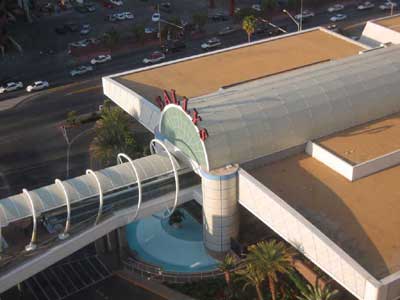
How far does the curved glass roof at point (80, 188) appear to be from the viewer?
58500 millimetres

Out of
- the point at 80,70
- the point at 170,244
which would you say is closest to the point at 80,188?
the point at 170,244

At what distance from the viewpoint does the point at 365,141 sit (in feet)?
225

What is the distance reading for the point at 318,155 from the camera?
66.8 metres

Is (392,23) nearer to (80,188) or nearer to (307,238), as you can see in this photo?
(307,238)

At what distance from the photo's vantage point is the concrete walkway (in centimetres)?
6319


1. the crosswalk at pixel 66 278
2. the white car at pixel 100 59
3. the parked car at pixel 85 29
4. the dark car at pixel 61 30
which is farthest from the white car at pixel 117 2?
the crosswalk at pixel 66 278

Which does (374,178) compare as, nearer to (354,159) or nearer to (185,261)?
(354,159)

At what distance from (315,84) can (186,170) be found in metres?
17.7

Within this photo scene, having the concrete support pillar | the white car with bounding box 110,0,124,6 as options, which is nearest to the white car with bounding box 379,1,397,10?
the white car with bounding box 110,0,124,6

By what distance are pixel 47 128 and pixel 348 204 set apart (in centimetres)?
5249

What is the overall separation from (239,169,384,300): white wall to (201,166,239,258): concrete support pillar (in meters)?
1.14

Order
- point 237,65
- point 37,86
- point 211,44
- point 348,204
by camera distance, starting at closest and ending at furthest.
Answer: point 348,204 → point 237,65 → point 37,86 → point 211,44

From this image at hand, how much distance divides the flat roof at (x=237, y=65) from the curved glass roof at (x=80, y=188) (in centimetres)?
1518

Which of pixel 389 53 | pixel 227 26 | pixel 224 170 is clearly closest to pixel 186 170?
pixel 224 170
